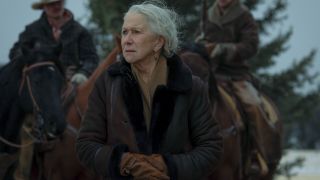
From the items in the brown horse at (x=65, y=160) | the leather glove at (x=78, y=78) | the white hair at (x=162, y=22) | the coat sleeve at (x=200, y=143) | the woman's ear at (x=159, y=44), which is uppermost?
the white hair at (x=162, y=22)

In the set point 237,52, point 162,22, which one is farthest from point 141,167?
point 237,52

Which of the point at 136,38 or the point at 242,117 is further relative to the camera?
the point at 242,117

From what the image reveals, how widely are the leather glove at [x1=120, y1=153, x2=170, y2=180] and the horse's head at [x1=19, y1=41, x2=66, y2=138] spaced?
374 centimetres

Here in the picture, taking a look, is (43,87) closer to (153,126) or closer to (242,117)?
(242,117)

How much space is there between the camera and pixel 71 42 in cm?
1052

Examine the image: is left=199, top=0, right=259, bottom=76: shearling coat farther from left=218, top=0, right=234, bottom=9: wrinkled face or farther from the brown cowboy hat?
the brown cowboy hat

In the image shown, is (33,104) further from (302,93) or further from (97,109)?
(302,93)

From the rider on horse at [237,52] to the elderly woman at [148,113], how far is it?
5.74 metres

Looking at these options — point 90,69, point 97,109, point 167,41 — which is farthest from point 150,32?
point 90,69

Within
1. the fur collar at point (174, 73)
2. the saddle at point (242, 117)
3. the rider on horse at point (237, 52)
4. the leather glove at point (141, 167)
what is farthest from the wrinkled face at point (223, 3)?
the leather glove at point (141, 167)

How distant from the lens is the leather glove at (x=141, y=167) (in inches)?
197

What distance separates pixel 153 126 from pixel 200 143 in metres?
0.29

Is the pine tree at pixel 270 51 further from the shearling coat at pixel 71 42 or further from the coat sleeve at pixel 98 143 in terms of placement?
the coat sleeve at pixel 98 143

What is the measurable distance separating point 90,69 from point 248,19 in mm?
2200
